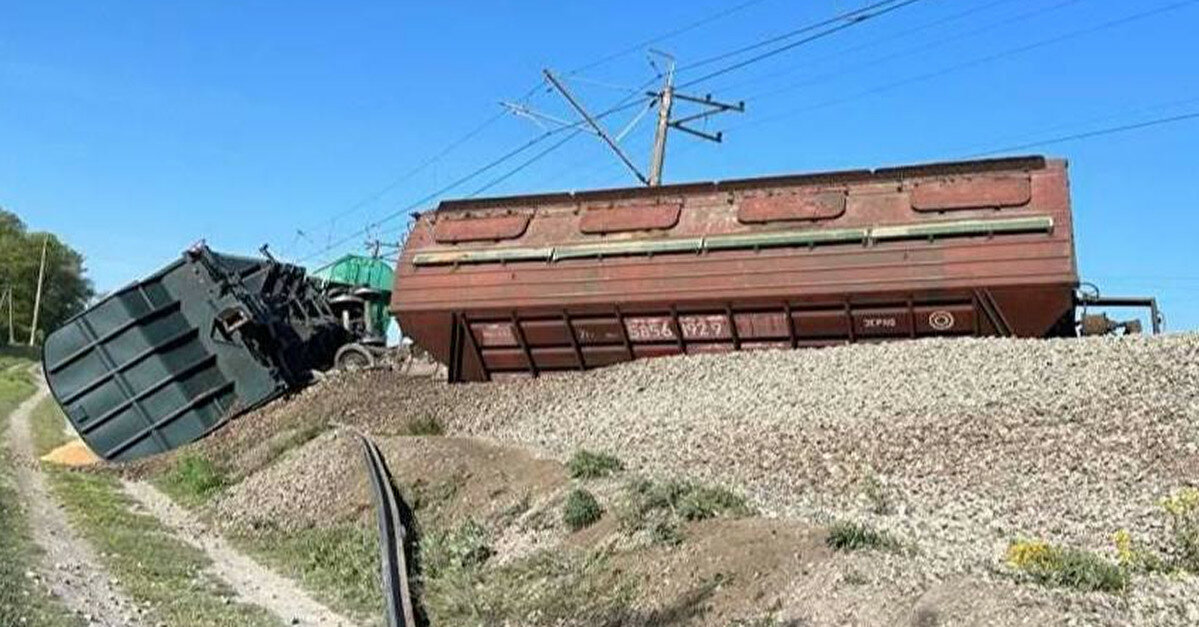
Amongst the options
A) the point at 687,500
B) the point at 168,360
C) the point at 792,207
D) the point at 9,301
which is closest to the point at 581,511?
the point at 687,500

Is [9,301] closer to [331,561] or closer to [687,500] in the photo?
[331,561]

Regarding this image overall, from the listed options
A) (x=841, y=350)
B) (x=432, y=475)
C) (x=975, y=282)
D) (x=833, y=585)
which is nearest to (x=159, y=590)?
(x=432, y=475)

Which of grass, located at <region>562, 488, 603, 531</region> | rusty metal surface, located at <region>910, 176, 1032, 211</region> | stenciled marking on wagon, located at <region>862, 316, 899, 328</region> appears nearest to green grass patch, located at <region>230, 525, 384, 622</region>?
grass, located at <region>562, 488, 603, 531</region>

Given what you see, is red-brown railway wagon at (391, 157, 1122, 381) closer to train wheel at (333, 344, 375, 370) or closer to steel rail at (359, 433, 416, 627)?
train wheel at (333, 344, 375, 370)

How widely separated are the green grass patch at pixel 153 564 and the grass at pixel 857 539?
4461 millimetres

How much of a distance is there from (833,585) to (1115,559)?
2049 millimetres

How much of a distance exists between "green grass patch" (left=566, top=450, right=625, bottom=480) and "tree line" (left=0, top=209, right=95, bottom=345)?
91.7 m

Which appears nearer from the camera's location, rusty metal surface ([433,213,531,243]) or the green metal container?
rusty metal surface ([433,213,531,243])

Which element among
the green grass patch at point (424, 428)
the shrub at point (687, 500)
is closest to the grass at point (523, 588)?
the shrub at point (687, 500)

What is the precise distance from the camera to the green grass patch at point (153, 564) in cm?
882

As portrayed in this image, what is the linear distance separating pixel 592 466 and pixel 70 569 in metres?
5.18

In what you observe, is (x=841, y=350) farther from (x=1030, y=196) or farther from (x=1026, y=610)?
(x=1026, y=610)

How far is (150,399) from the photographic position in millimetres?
22078

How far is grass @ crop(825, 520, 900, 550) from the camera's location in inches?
289
